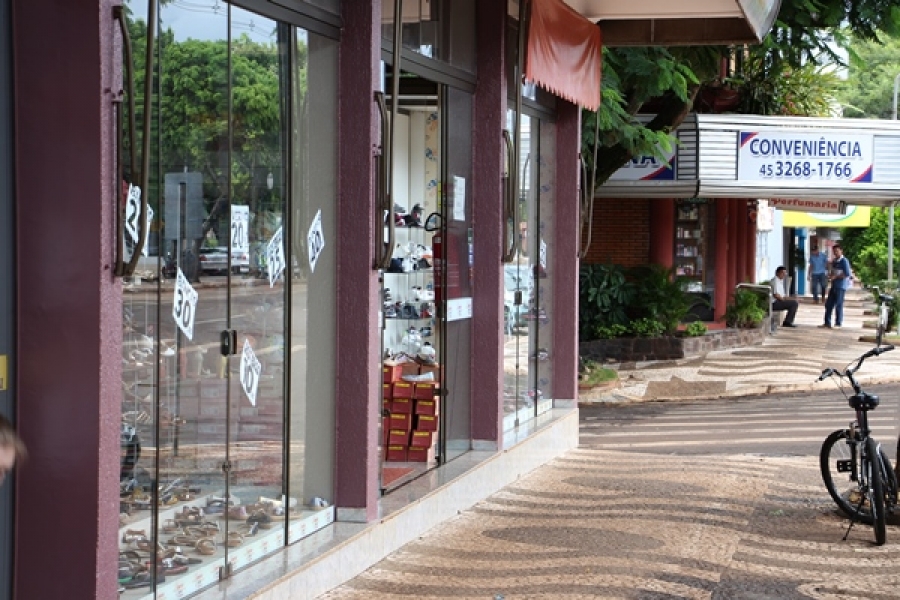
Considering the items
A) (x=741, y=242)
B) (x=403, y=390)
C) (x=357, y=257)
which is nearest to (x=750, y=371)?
(x=741, y=242)

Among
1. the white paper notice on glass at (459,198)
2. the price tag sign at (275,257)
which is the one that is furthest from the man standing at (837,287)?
the price tag sign at (275,257)

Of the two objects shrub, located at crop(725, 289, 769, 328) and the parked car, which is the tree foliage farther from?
the parked car

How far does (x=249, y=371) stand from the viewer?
732 centimetres

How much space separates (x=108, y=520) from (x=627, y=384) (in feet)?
59.1

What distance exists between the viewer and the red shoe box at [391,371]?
10.5 m

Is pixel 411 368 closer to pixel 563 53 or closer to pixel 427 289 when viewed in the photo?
pixel 427 289

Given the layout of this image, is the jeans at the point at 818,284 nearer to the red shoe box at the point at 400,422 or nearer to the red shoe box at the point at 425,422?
the red shoe box at the point at 425,422

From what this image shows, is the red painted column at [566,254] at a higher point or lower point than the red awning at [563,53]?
lower

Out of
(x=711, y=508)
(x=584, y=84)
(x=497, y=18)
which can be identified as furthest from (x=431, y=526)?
(x=584, y=84)

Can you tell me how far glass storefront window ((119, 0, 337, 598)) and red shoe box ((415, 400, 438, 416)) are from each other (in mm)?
2287

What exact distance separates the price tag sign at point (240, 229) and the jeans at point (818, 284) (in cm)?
3955

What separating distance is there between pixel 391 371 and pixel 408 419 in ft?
Answer: 1.26

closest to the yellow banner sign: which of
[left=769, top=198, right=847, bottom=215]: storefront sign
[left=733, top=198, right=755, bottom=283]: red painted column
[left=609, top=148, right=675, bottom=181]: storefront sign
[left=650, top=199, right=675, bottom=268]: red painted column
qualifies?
[left=769, top=198, right=847, bottom=215]: storefront sign

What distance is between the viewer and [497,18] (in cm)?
1114
